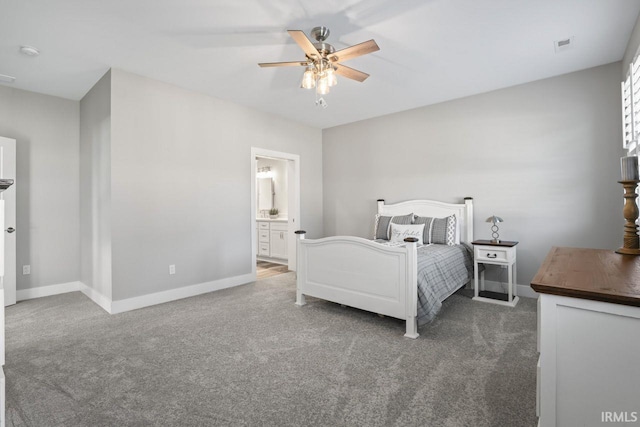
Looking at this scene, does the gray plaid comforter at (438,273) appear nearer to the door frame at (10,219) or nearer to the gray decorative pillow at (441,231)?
the gray decorative pillow at (441,231)

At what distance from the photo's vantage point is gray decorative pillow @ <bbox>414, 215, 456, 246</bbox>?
3.96 metres

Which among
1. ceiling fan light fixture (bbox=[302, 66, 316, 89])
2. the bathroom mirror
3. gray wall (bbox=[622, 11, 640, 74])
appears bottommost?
the bathroom mirror

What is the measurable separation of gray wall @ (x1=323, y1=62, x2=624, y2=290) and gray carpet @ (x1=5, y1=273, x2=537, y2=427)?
3.39 feet

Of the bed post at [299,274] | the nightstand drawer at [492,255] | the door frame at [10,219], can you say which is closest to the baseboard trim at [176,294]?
the bed post at [299,274]

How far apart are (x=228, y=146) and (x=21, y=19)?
88.7 inches

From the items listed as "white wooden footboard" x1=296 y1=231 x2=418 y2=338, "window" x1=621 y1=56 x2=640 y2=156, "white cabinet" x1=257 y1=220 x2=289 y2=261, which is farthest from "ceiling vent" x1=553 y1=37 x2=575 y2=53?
"white cabinet" x1=257 y1=220 x2=289 y2=261

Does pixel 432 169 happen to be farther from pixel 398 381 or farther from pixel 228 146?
pixel 398 381

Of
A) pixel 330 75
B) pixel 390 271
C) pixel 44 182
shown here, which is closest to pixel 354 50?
pixel 330 75

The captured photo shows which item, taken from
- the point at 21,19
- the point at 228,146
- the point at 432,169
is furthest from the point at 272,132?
the point at 21,19

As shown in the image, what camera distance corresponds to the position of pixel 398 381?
1979 millimetres

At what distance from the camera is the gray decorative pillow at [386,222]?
4327 millimetres

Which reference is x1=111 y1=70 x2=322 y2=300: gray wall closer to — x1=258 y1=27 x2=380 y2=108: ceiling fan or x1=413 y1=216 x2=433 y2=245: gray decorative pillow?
x1=258 y1=27 x2=380 y2=108: ceiling fan

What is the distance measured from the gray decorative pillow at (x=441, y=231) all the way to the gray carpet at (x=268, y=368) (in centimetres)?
88

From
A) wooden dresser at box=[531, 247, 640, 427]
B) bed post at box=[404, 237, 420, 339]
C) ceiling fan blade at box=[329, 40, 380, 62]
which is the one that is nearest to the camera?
wooden dresser at box=[531, 247, 640, 427]
